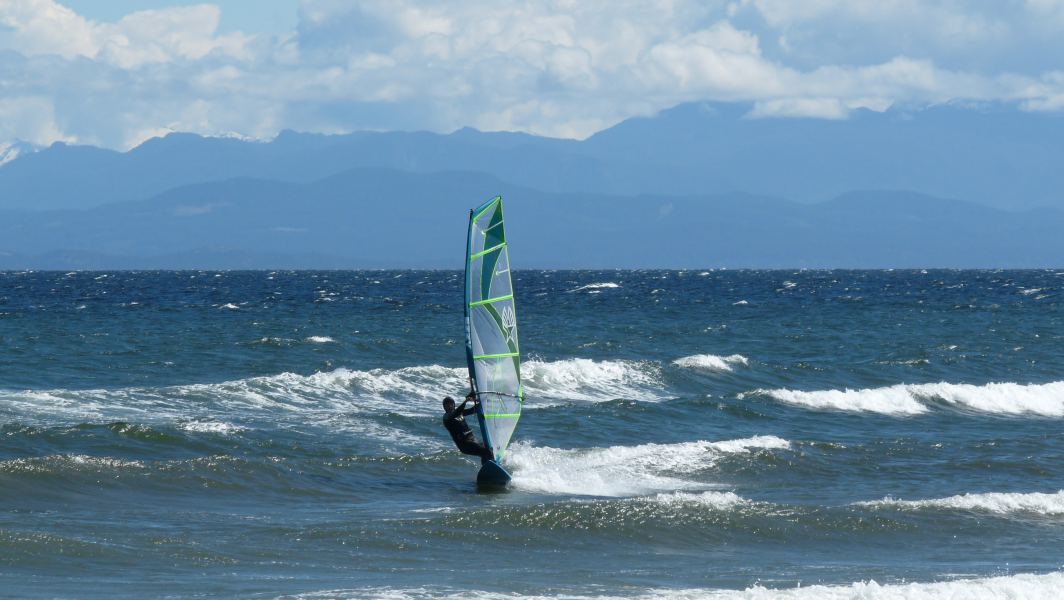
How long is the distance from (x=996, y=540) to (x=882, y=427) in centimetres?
1244

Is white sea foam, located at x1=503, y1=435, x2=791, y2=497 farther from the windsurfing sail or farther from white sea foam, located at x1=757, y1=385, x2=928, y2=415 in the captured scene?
white sea foam, located at x1=757, y1=385, x2=928, y2=415

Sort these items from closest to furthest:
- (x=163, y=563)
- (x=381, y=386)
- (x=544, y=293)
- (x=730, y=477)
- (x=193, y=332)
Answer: (x=163, y=563)
(x=730, y=477)
(x=381, y=386)
(x=193, y=332)
(x=544, y=293)

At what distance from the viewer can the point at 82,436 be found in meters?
25.6

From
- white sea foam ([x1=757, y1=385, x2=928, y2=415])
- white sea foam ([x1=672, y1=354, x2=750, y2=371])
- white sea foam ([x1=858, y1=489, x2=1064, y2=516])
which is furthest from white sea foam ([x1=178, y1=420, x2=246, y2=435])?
white sea foam ([x1=672, y1=354, x2=750, y2=371])

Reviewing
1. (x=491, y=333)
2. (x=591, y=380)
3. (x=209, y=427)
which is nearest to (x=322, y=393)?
(x=209, y=427)

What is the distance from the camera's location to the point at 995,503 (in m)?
21.2

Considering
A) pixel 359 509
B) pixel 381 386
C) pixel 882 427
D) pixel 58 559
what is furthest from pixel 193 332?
pixel 58 559

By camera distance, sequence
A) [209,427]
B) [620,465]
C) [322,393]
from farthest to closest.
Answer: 1. [322,393]
2. [209,427]
3. [620,465]

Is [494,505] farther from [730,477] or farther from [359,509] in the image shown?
[730,477]

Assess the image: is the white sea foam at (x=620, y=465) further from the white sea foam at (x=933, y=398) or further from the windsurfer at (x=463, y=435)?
the white sea foam at (x=933, y=398)

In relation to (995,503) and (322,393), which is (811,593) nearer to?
(995,503)

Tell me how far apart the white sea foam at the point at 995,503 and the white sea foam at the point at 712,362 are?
20.9m

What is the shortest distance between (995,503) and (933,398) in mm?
15911

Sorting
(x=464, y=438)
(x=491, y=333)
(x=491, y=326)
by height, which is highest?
(x=491, y=326)
